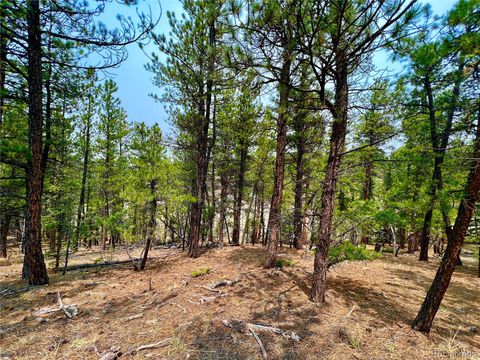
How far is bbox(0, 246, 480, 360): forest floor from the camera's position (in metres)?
3.29

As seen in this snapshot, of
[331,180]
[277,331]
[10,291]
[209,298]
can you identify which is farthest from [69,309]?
[331,180]

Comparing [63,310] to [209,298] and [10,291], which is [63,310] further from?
[209,298]

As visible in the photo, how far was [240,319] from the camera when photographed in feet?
13.3

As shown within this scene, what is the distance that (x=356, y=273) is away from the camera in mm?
7238

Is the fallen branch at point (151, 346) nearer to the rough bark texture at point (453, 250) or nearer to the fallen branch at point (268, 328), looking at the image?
the fallen branch at point (268, 328)

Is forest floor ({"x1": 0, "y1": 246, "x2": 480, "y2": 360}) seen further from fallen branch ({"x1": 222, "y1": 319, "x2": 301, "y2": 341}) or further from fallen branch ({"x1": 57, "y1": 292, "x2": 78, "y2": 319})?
fallen branch ({"x1": 57, "y1": 292, "x2": 78, "y2": 319})

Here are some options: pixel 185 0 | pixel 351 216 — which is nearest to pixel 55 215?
pixel 185 0

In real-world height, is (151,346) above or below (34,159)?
below

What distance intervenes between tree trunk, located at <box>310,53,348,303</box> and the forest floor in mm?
737

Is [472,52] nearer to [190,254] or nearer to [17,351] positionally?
[17,351]

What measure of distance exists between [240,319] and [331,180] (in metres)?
3.21

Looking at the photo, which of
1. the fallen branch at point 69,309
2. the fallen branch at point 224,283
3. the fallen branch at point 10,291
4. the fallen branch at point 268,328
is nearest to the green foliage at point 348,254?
the fallen branch at point 268,328

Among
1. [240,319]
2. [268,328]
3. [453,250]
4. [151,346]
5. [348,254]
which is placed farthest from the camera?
[348,254]

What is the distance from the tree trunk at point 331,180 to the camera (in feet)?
14.2
